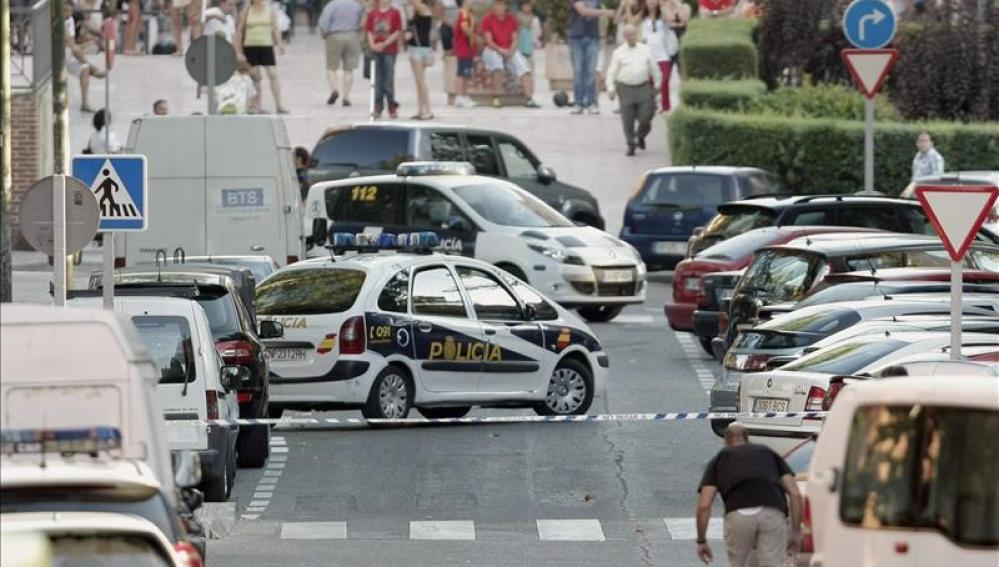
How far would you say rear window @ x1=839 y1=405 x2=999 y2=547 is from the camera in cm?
1045

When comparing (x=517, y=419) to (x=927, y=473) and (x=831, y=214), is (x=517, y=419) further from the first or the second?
(x=927, y=473)

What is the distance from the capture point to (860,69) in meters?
28.9

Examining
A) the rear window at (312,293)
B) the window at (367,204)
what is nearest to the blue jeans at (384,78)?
the window at (367,204)

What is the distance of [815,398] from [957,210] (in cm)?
158

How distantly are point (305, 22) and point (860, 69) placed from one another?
32.7 metres

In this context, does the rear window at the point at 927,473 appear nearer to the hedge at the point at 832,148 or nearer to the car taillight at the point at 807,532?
the car taillight at the point at 807,532

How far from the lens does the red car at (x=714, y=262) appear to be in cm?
2744

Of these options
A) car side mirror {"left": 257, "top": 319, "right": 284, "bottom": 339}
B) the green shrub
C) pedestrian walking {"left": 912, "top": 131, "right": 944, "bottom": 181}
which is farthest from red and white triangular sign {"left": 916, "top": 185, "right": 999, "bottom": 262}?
the green shrub

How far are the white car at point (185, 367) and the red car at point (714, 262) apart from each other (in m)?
9.81

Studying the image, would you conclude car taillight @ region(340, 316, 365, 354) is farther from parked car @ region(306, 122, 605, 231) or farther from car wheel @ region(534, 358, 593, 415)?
parked car @ region(306, 122, 605, 231)

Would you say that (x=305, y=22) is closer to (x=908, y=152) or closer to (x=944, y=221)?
(x=908, y=152)

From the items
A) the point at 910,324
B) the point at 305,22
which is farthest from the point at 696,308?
the point at 305,22

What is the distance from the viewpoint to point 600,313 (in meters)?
31.9

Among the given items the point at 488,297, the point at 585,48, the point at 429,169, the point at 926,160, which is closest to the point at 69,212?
the point at 488,297
